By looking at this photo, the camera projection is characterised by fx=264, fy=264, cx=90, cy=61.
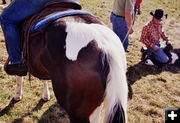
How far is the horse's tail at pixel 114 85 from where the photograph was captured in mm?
2639

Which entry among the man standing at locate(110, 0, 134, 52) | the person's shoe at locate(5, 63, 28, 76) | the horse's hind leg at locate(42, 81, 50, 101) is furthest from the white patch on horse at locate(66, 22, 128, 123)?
the man standing at locate(110, 0, 134, 52)

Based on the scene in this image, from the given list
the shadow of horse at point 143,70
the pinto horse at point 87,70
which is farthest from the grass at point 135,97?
the pinto horse at point 87,70

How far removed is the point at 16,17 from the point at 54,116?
1.79 m

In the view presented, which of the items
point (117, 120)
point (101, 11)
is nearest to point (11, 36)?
point (117, 120)

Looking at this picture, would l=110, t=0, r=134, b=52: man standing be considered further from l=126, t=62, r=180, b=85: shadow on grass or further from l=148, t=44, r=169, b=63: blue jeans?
l=148, t=44, r=169, b=63: blue jeans

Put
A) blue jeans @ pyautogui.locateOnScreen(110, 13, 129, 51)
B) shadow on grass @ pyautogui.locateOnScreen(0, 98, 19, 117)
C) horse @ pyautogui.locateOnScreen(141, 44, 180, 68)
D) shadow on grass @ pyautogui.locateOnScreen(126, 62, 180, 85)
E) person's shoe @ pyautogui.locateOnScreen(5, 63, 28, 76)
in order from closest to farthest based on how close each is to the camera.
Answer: person's shoe @ pyautogui.locateOnScreen(5, 63, 28, 76)
shadow on grass @ pyautogui.locateOnScreen(0, 98, 19, 117)
blue jeans @ pyautogui.locateOnScreen(110, 13, 129, 51)
shadow on grass @ pyautogui.locateOnScreen(126, 62, 180, 85)
horse @ pyautogui.locateOnScreen(141, 44, 180, 68)

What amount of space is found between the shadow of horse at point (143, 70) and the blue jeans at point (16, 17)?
283cm

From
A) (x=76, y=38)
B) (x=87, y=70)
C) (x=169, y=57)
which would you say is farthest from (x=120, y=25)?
(x=87, y=70)

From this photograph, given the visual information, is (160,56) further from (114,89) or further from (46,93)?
(114,89)

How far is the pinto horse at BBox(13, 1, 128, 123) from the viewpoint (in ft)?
8.57

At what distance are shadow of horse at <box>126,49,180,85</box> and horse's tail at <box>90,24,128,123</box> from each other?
10.2ft

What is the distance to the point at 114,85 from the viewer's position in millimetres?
2648

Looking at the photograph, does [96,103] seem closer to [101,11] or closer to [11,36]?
[11,36]

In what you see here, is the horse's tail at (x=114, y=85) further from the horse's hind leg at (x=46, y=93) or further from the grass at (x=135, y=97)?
the horse's hind leg at (x=46, y=93)
